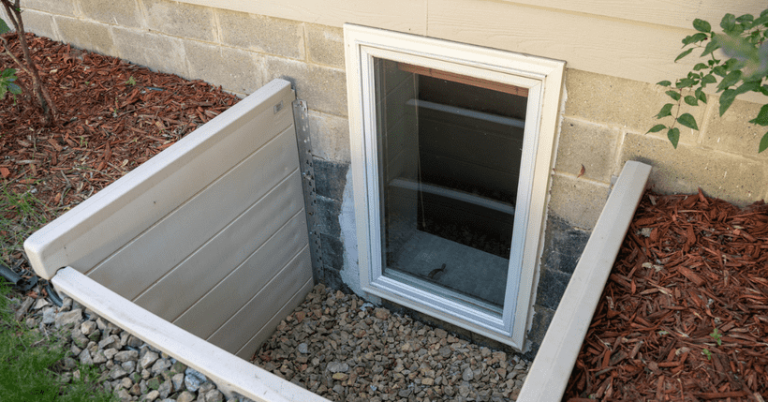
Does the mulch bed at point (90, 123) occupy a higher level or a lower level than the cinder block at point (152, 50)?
lower

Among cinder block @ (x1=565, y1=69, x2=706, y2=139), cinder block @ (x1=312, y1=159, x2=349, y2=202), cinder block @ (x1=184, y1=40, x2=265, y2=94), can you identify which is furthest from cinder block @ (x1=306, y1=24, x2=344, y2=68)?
cinder block @ (x1=565, y1=69, x2=706, y2=139)

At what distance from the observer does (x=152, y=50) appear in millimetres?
4004

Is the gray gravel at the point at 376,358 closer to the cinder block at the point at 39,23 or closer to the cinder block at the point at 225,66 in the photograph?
the cinder block at the point at 225,66

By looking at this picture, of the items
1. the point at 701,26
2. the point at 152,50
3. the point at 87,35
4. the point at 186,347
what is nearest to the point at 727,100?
the point at 701,26

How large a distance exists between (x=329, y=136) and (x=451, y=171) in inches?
32.3

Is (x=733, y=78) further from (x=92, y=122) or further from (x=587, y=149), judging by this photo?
(x=92, y=122)

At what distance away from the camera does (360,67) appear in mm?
3221

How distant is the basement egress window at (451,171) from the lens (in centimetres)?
295

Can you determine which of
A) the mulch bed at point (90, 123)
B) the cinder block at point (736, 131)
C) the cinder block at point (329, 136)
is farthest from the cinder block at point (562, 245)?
the mulch bed at point (90, 123)

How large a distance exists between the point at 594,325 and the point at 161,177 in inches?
85.6

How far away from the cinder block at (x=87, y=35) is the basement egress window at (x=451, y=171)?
2.09 metres

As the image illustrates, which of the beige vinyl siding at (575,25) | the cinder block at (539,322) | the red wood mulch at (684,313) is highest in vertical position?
the beige vinyl siding at (575,25)

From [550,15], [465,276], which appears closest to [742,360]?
[550,15]

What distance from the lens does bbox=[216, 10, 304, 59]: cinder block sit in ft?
11.1
